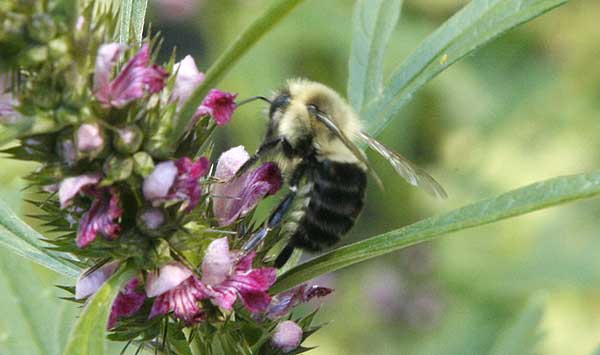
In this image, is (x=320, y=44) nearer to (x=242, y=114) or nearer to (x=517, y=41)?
(x=242, y=114)

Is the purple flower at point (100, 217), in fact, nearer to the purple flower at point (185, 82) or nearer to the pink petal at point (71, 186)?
the pink petal at point (71, 186)

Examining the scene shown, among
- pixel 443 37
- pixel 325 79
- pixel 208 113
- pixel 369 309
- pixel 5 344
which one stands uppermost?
pixel 325 79

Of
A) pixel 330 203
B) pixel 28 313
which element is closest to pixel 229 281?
pixel 330 203

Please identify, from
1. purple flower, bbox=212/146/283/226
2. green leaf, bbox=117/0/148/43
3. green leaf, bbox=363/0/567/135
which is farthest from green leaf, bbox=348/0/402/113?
green leaf, bbox=117/0/148/43

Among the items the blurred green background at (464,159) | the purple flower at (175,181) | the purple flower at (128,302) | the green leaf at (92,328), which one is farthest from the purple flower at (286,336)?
the blurred green background at (464,159)

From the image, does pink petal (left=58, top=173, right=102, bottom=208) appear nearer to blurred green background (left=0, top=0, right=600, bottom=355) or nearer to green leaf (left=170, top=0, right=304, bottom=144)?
green leaf (left=170, top=0, right=304, bottom=144)

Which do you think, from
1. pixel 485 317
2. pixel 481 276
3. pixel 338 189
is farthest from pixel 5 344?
pixel 481 276
